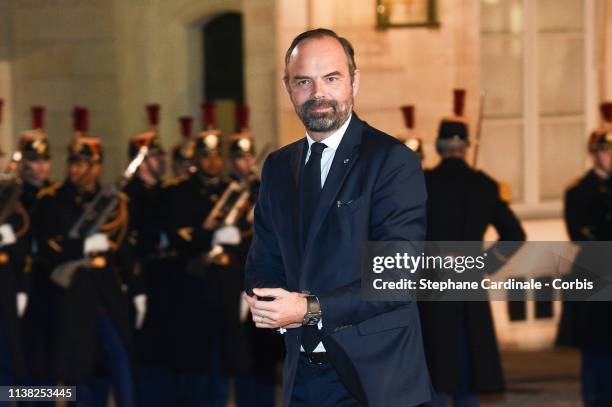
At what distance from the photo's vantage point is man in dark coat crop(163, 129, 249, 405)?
8.64 m

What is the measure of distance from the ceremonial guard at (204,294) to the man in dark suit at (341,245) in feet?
14.1

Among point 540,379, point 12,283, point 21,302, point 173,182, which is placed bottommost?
point 540,379

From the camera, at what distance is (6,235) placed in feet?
26.6

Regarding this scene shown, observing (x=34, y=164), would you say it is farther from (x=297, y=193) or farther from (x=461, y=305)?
(x=297, y=193)

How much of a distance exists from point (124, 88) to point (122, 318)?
4302 millimetres

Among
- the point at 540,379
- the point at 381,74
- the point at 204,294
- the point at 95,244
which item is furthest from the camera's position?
the point at 381,74

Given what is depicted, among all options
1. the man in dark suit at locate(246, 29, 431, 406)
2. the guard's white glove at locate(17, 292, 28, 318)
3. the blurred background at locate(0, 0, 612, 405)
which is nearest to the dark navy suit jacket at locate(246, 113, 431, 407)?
the man in dark suit at locate(246, 29, 431, 406)

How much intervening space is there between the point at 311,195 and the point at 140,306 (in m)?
4.62

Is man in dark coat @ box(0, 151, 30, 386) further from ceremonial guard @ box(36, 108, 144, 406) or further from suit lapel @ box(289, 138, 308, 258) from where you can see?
suit lapel @ box(289, 138, 308, 258)

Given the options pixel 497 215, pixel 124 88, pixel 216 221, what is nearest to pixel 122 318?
pixel 216 221

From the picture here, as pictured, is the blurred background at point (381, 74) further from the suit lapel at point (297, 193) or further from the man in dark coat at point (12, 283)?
the suit lapel at point (297, 193)

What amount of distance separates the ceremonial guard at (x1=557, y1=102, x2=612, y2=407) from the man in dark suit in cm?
397

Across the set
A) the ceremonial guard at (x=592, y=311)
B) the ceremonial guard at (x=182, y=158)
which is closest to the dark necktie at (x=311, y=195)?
the ceremonial guard at (x=592, y=311)

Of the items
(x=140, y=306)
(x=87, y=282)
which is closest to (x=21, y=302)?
(x=87, y=282)
